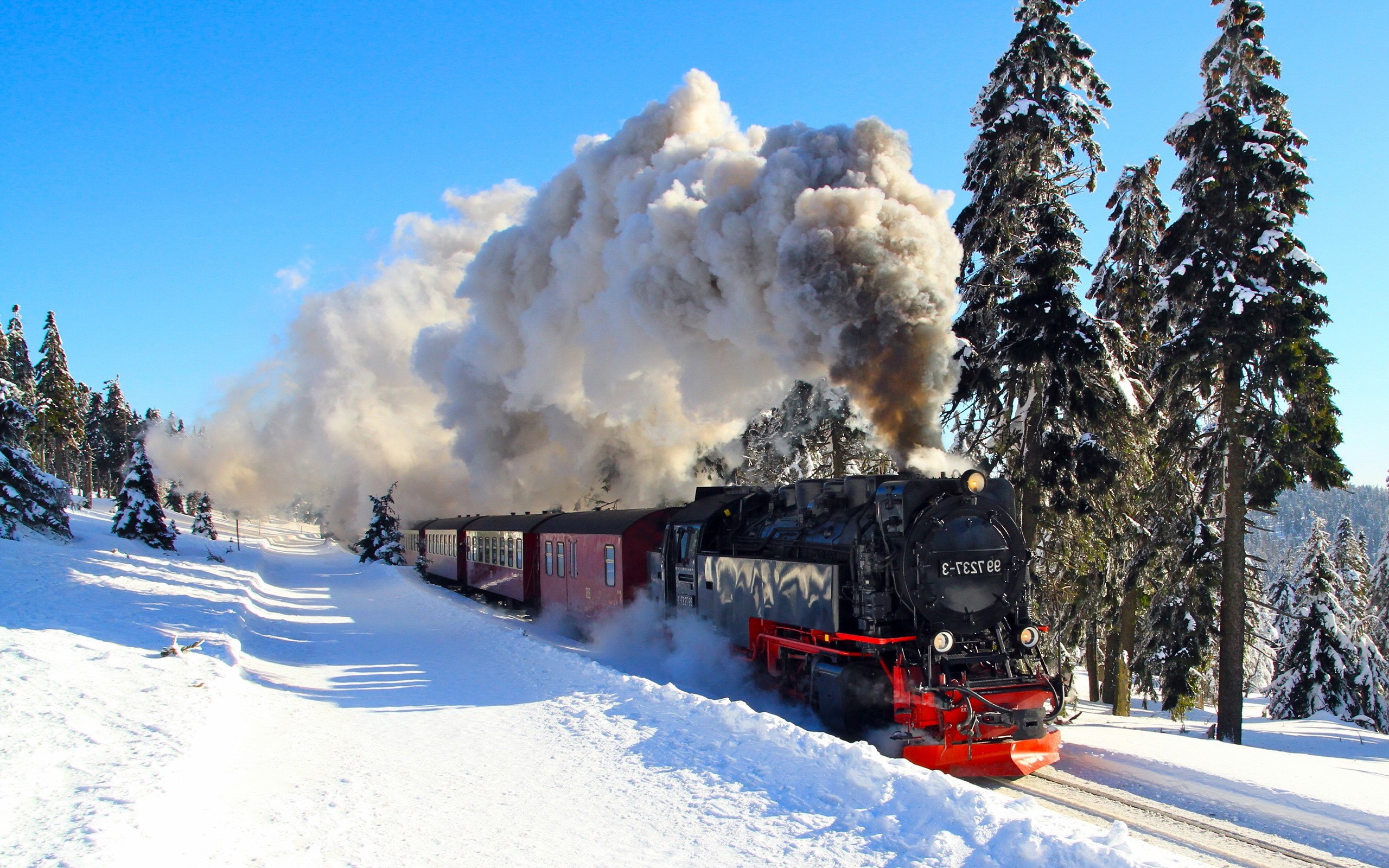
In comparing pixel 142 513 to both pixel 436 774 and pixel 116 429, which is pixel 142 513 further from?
pixel 116 429

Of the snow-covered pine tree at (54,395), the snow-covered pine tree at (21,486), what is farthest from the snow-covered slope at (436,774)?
the snow-covered pine tree at (54,395)

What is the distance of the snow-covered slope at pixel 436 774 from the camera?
4875 mm

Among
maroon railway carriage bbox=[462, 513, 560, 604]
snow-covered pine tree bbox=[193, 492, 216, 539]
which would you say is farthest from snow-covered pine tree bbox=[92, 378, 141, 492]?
maroon railway carriage bbox=[462, 513, 560, 604]

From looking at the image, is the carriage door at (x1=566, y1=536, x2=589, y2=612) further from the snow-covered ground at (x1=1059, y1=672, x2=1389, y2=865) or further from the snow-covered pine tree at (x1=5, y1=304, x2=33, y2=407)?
the snow-covered pine tree at (x1=5, y1=304, x2=33, y2=407)

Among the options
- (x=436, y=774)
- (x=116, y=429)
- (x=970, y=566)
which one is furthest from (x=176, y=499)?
(x=970, y=566)

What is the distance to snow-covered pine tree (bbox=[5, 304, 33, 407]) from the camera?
47812 mm

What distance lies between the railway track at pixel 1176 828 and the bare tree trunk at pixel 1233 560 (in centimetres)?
690

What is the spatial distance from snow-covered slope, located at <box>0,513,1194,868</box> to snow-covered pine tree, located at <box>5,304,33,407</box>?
45208 millimetres

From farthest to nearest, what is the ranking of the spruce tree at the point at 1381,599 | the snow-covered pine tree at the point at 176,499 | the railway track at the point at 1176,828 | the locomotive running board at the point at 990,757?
the snow-covered pine tree at the point at 176,499 < the spruce tree at the point at 1381,599 < the locomotive running board at the point at 990,757 < the railway track at the point at 1176,828

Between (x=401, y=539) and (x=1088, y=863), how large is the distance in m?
38.3

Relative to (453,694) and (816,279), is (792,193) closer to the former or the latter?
(816,279)

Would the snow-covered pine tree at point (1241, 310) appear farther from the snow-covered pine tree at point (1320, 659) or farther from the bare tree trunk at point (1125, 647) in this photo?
the snow-covered pine tree at point (1320, 659)

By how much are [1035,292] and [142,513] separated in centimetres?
3047

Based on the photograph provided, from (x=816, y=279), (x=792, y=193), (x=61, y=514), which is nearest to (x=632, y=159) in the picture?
(x=792, y=193)
